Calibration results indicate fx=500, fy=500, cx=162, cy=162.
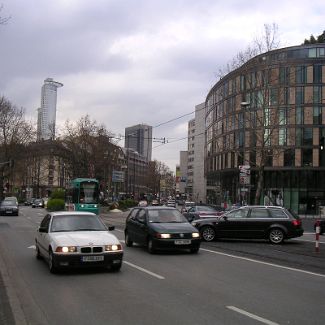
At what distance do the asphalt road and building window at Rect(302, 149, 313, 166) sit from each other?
55.1 metres

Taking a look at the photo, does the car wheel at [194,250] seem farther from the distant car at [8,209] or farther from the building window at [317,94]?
the building window at [317,94]

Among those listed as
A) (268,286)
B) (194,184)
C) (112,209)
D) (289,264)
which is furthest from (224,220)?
(194,184)

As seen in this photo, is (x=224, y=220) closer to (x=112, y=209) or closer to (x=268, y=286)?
(x=268, y=286)

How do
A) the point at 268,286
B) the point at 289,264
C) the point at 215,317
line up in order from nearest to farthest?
the point at 215,317 → the point at 268,286 → the point at 289,264

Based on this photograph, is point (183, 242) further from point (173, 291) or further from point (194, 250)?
point (173, 291)

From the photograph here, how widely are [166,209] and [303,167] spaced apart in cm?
5436

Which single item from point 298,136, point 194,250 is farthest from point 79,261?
point 298,136

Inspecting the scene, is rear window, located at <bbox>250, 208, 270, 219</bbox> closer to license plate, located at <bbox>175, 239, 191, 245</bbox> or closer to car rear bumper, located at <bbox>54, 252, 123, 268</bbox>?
license plate, located at <bbox>175, 239, 191, 245</bbox>

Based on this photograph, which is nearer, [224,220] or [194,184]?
[224,220]

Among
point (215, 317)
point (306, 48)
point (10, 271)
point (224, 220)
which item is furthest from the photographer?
point (306, 48)

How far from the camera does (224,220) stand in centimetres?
2058

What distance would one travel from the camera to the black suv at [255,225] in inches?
790

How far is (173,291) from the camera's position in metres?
9.14

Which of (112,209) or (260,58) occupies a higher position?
(260,58)
